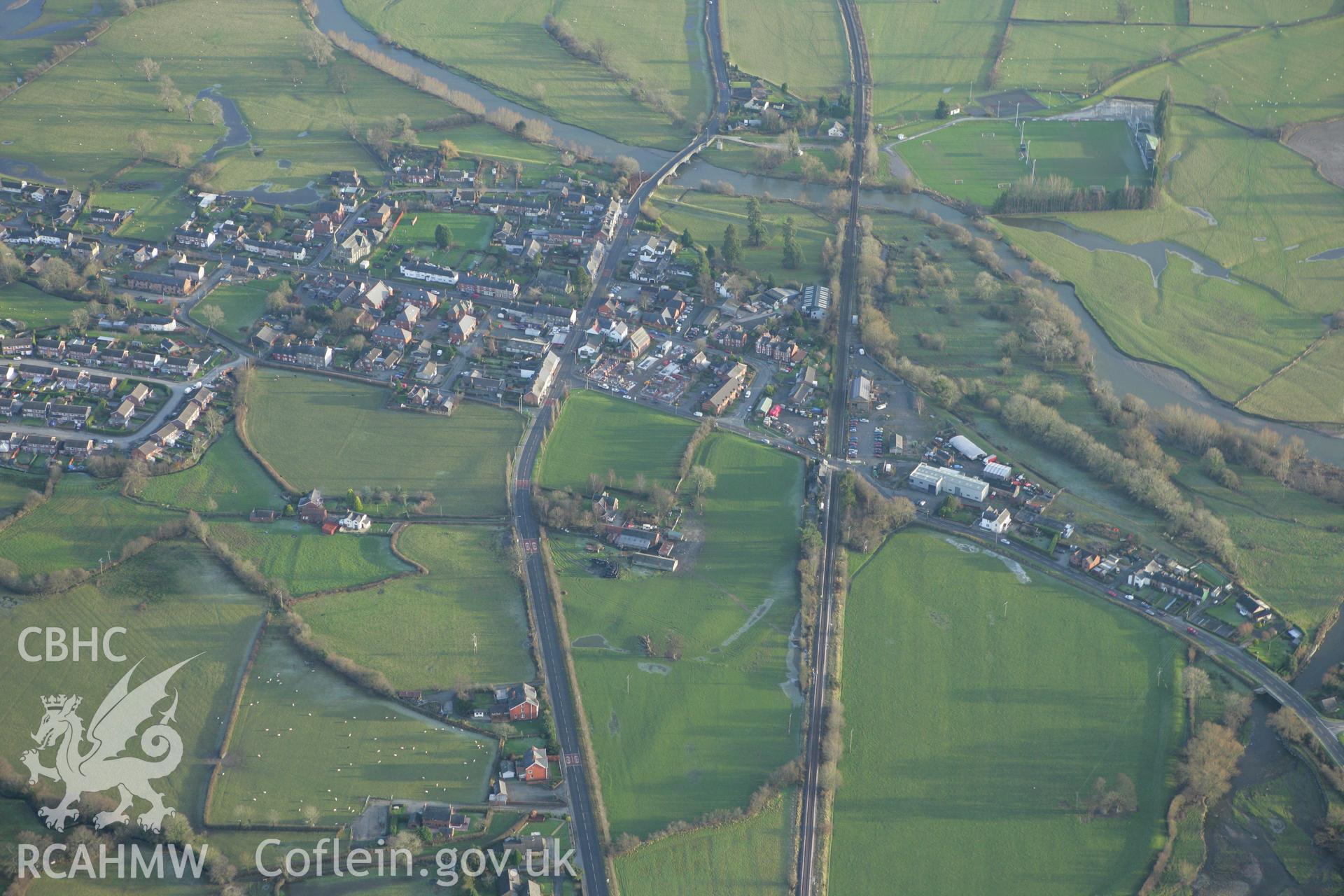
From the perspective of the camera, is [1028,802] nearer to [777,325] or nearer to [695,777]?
[695,777]

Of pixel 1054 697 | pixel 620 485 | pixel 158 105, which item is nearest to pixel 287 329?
pixel 620 485

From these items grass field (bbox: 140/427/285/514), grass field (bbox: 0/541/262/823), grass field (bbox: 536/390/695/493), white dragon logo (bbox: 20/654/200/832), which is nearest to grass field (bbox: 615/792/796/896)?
grass field (bbox: 0/541/262/823)

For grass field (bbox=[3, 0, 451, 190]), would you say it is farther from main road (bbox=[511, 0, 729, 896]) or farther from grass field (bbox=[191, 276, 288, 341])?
main road (bbox=[511, 0, 729, 896])

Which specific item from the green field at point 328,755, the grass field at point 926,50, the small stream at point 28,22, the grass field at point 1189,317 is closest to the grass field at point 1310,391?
the grass field at point 1189,317

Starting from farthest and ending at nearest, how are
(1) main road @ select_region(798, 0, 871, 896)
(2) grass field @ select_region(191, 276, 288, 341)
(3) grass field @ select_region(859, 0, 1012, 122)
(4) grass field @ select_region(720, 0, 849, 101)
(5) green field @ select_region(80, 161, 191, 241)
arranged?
(4) grass field @ select_region(720, 0, 849, 101) → (3) grass field @ select_region(859, 0, 1012, 122) → (5) green field @ select_region(80, 161, 191, 241) → (2) grass field @ select_region(191, 276, 288, 341) → (1) main road @ select_region(798, 0, 871, 896)

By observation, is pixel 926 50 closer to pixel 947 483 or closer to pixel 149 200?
pixel 947 483

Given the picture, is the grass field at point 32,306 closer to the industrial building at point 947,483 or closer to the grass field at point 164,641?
the grass field at point 164,641

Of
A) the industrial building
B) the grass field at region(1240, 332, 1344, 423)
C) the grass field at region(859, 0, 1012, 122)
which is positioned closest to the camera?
the industrial building
